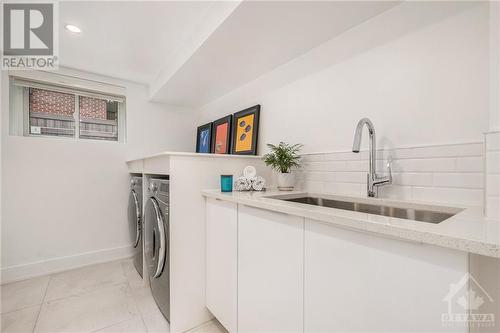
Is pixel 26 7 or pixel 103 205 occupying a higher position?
pixel 26 7

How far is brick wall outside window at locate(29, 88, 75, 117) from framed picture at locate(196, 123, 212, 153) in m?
1.49

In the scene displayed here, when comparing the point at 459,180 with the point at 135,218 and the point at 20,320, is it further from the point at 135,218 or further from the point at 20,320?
the point at 20,320

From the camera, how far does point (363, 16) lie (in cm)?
131

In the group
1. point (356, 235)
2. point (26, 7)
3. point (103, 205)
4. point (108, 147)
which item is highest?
point (26, 7)

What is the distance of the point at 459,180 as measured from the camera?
0.99m

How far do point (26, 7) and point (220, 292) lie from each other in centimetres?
245

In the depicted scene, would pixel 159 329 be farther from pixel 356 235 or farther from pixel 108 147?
pixel 108 147

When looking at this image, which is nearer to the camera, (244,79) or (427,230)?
(427,230)

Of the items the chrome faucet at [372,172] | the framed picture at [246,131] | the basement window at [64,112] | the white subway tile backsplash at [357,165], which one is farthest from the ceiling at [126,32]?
Result: the white subway tile backsplash at [357,165]

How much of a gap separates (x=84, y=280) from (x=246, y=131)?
221 centimetres

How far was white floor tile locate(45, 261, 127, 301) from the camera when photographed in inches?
75.7

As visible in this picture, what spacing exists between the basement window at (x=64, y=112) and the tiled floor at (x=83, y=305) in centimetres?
155

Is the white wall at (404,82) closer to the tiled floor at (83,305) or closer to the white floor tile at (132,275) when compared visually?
the tiled floor at (83,305)

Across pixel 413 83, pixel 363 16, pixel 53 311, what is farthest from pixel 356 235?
pixel 53 311
